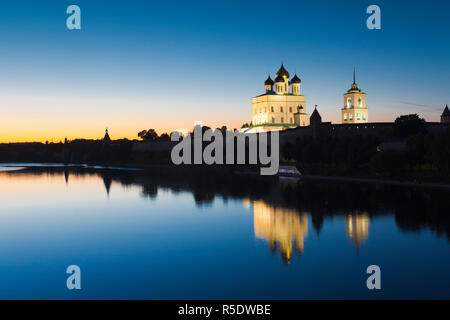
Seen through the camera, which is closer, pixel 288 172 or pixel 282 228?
pixel 282 228

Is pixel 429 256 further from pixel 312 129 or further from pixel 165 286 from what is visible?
pixel 312 129

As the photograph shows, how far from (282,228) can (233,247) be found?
2307 mm

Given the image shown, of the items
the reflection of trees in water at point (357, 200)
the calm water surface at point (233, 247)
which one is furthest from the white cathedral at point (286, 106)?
the calm water surface at point (233, 247)

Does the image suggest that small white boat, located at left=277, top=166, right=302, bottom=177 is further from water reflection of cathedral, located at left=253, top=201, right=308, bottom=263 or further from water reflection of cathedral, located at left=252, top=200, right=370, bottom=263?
water reflection of cathedral, located at left=252, top=200, right=370, bottom=263

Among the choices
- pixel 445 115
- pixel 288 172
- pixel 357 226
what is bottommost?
pixel 357 226

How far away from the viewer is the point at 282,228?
1283cm

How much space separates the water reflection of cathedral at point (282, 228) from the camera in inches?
418

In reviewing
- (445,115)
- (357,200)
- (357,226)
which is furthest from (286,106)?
(357,226)

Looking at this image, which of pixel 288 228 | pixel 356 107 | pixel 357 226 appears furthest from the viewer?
pixel 356 107

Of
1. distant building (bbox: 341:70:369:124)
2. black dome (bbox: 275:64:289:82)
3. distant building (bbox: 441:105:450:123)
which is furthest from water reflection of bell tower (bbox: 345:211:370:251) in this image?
black dome (bbox: 275:64:289:82)

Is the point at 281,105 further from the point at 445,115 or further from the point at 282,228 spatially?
the point at 282,228

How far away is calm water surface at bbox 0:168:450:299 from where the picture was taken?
306 inches
